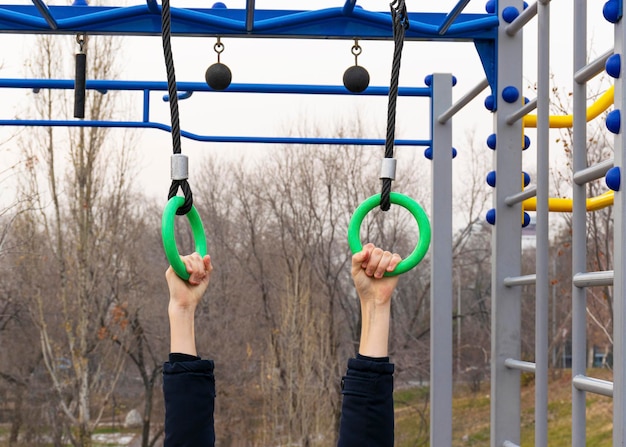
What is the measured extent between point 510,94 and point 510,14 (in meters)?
0.25

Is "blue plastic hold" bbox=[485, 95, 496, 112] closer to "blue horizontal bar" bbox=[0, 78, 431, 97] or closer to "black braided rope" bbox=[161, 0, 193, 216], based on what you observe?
"blue horizontal bar" bbox=[0, 78, 431, 97]

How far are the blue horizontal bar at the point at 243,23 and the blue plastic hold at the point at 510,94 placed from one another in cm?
18

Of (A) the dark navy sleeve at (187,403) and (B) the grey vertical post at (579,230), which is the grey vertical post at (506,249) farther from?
(A) the dark navy sleeve at (187,403)

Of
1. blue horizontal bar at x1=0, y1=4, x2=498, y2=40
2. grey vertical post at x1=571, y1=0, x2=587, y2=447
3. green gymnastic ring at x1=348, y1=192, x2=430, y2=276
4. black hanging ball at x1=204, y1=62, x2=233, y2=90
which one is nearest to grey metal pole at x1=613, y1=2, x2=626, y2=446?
grey vertical post at x1=571, y1=0, x2=587, y2=447

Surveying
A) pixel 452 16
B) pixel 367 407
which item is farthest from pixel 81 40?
pixel 367 407

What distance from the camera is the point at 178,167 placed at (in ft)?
4.87

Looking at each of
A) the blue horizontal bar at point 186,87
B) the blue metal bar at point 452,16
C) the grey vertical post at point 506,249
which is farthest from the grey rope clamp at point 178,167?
the blue horizontal bar at point 186,87

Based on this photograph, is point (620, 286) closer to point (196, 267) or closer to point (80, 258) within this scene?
point (196, 267)

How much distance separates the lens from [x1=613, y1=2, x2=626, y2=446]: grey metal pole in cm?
169

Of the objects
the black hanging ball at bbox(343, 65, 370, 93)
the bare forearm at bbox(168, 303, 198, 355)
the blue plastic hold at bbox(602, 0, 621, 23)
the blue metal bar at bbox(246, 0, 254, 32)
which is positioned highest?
the blue metal bar at bbox(246, 0, 254, 32)

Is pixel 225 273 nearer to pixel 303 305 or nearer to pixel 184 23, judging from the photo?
pixel 303 305

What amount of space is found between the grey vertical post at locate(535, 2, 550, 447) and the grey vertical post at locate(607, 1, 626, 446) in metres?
0.48

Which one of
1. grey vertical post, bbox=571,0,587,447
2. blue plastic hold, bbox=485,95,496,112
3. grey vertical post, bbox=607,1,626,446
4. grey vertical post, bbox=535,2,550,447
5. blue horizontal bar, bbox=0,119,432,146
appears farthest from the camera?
blue horizontal bar, bbox=0,119,432,146

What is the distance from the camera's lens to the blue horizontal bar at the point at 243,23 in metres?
2.88
